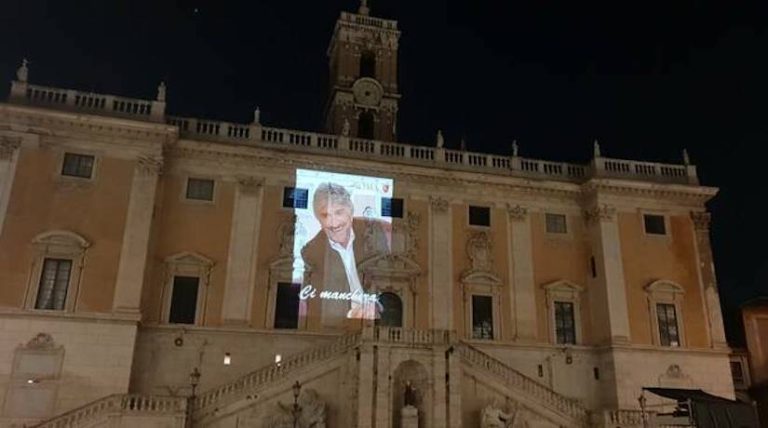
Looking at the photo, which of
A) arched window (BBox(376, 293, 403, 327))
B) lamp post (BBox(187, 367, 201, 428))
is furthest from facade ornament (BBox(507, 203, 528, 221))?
lamp post (BBox(187, 367, 201, 428))

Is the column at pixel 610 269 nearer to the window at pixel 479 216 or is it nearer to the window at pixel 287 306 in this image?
the window at pixel 479 216

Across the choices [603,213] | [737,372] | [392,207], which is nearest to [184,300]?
[392,207]

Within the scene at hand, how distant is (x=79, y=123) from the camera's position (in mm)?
29938

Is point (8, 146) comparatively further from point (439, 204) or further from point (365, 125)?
point (365, 125)

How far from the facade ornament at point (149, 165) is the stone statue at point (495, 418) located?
1788 centimetres

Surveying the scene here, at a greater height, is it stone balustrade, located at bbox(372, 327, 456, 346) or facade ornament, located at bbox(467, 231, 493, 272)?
facade ornament, located at bbox(467, 231, 493, 272)

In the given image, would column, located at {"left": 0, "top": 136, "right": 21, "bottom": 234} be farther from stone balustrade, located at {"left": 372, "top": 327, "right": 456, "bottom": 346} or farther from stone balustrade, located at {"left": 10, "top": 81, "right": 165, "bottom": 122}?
stone balustrade, located at {"left": 372, "top": 327, "right": 456, "bottom": 346}

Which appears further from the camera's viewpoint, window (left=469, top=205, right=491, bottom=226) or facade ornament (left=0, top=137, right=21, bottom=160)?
window (left=469, top=205, right=491, bottom=226)

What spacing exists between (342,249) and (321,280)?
187cm

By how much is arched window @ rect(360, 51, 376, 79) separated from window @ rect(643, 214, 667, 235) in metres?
19.4

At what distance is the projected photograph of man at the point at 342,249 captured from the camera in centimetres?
3148

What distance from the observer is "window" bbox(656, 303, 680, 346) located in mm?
33781

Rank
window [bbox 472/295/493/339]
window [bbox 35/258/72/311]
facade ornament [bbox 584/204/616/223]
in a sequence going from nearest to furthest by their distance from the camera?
window [bbox 35/258/72/311]
window [bbox 472/295/493/339]
facade ornament [bbox 584/204/616/223]

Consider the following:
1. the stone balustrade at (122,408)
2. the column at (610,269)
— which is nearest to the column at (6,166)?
the stone balustrade at (122,408)
